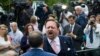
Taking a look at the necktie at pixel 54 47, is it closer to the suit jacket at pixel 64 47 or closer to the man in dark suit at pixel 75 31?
the suit jacket at pixel 64 47

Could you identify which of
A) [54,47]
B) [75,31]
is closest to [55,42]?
[54,47]

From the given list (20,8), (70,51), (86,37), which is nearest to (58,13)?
(20,8)

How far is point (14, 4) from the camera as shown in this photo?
21.4 metres

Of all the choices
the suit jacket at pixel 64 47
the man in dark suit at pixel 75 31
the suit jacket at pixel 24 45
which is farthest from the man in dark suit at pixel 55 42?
the man in dark suit at pixel 75 31

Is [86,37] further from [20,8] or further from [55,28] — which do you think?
[20,8]

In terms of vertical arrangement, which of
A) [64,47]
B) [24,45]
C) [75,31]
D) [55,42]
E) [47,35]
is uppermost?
[47,35]

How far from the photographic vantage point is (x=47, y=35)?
7922 mm

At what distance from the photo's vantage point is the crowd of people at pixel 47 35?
6.67 meters

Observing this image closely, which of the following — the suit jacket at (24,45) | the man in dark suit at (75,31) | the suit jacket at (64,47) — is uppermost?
the suit jacket at (64,47)

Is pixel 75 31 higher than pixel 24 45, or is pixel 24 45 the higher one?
pixel 24 45

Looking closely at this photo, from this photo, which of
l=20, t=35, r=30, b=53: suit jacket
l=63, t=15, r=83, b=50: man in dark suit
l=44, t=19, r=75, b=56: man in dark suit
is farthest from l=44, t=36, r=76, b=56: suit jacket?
l=63, t=15, r=83, b=50: man in dark suit

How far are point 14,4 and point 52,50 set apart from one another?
45.2 feet

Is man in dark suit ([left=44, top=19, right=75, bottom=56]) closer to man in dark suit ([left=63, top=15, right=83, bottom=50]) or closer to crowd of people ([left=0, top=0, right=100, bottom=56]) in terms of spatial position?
crowd of people ([left=0, top=0, right=100, bottom=56])

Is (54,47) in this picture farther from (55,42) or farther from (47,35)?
(47,35)
